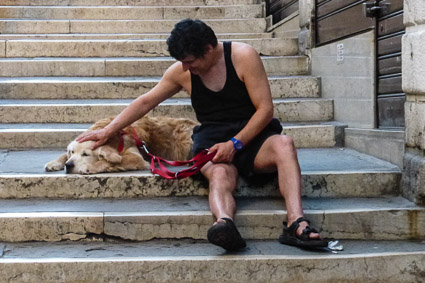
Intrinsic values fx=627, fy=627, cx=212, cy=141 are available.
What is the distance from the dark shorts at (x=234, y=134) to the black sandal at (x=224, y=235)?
742mm

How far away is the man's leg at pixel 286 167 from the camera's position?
13.4ft

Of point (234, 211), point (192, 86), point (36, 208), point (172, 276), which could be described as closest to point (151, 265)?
point (172, 276)

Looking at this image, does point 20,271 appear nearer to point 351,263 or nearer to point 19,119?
point 351,263

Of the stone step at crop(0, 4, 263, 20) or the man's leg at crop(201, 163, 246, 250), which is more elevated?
the stone step at crop(0, 4, 263, 20)

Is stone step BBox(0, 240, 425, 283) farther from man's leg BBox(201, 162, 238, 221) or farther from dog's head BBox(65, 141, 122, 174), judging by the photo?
dog's head BBox(65, 141, 122, 174)

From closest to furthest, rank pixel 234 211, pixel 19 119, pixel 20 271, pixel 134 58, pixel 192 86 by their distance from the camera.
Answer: pixel 20 271
pixel 234 211
pixel 192 86
pixel 19 119
pixel 134 58

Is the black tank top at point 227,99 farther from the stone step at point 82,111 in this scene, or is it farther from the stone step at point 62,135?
the stone step at point 82,111

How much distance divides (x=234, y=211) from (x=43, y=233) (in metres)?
1.30

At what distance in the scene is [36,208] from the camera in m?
4.41

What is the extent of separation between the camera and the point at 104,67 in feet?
24.8

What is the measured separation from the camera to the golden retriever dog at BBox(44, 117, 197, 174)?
15.6 ft

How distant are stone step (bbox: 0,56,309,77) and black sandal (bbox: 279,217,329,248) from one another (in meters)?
3.87

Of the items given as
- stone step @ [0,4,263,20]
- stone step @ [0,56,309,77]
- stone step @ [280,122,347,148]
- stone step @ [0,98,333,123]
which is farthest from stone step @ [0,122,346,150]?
stone step @ [0,4,263,20]

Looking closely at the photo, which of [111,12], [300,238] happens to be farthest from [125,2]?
[300,238]
